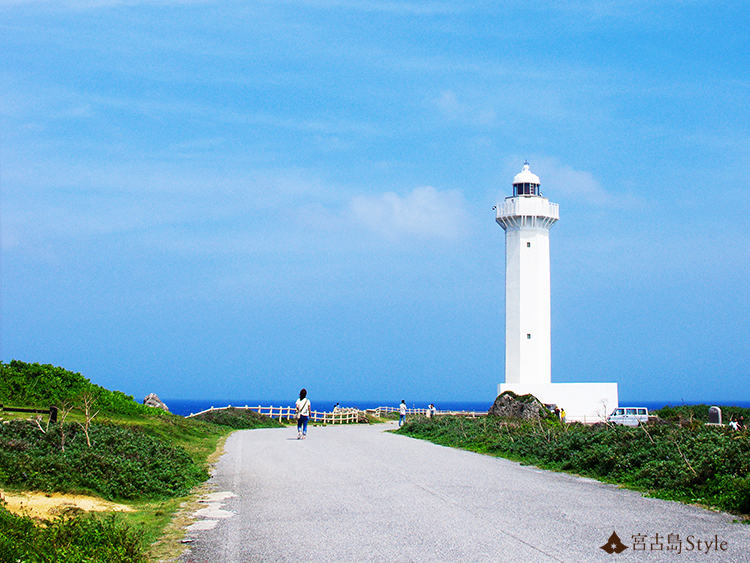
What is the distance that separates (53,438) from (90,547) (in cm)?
683

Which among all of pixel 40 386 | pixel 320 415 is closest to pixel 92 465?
pixel 40 386

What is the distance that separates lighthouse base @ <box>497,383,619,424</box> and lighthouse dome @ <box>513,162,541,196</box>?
13.7m

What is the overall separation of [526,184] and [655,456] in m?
36.8

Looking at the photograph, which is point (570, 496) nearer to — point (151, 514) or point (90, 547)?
point (151, 514)

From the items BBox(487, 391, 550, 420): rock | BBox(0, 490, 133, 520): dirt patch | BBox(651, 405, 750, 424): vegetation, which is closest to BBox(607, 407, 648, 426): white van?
BBox(651, 405, 750, 424): vegetation

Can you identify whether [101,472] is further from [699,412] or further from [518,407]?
[699,412]

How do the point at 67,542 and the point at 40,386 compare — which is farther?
the point at 40,386

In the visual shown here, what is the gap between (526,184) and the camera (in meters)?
48.1

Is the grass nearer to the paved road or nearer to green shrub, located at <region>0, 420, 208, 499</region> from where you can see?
green shrub, located at <region>0, 420, 208, 499</region>

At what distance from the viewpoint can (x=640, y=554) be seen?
6941mm

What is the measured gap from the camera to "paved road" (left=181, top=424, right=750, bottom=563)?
6980 mm

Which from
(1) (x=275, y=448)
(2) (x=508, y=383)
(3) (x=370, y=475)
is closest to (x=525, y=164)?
(2) (x=508, y=383)

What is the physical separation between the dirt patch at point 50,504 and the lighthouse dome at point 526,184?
41.7 metres

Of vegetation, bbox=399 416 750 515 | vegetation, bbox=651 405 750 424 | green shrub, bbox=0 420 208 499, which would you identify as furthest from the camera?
vegetation, bbox=651 405 750 424
